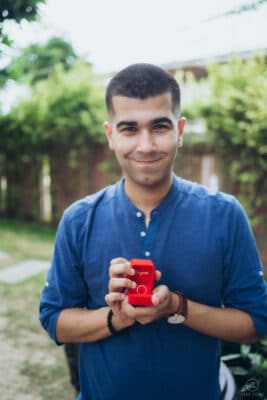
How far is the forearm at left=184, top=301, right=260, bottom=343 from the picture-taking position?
59.1 inches

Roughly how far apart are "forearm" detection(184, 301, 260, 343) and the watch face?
24 millimetres

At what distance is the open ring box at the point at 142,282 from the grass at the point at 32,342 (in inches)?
102

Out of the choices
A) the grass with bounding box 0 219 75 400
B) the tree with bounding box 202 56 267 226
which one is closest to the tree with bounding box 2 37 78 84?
the tree with bounding box 202 56 267 226

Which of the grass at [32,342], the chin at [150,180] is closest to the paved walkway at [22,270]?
the grass at [32,342]

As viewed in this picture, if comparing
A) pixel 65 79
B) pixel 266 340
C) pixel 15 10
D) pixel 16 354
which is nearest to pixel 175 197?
pixel 15 10

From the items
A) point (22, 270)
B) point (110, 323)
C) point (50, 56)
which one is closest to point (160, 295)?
point (110, 323)

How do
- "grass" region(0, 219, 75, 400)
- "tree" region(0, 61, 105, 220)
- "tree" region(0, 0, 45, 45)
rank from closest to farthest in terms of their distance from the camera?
"tree" region(0, 0, 45, 45), "grass" region(0, 219, 75, 400), "tree" region(0, 61, 105, 220)

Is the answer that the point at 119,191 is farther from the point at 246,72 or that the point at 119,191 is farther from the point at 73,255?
the point at 246,72

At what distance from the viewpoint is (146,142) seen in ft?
5.16

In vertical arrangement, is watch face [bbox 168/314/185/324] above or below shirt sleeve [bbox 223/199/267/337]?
below

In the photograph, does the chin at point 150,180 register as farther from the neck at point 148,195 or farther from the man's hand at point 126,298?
the man's hand at point 126,298

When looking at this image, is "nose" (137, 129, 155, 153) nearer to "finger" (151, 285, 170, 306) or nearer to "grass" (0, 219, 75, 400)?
"finger" (151, 285, 170, 306)

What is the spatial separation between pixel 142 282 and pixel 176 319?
0.25m

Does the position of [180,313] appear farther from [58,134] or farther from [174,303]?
[58,134]
